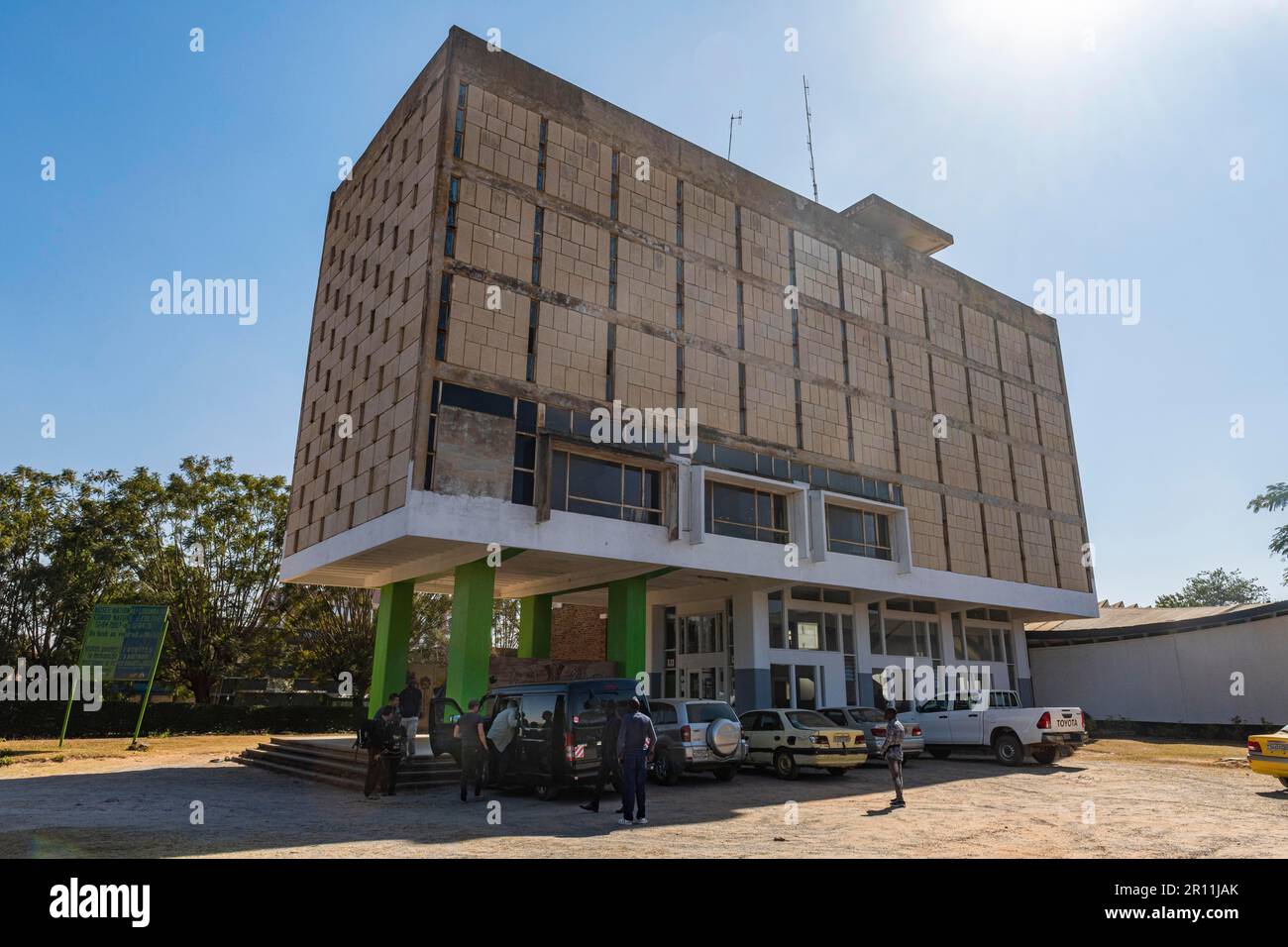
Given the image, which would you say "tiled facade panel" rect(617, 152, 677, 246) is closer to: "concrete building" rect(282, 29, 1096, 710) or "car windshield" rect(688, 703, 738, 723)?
"concrete building" rect(282, 29, 1096, 710)

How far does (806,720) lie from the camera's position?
18328 millimetres

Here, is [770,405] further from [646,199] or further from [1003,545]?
[1003,545]

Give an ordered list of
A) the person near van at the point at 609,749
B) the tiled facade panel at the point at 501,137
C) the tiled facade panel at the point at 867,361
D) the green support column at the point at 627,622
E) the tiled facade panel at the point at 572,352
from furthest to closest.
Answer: the tiled facade panel at the point at 867,361, the green support column at the point at 627,622, the tiled facade panel at the point at 501,137, the tiled facade panel at the point at 572,352, the person near van at the point at 609,749

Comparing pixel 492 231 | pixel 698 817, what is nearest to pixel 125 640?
pixel 492 231

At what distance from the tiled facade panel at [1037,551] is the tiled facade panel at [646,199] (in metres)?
21.7

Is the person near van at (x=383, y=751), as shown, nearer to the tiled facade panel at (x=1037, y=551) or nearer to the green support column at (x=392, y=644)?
the green support column at (x=392, y=644)

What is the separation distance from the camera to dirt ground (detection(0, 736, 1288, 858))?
9406mm

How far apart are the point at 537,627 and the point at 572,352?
426 inches

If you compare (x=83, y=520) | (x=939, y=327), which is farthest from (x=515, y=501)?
(x=83, y=520)

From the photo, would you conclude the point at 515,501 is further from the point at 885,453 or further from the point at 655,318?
the point at 885,453

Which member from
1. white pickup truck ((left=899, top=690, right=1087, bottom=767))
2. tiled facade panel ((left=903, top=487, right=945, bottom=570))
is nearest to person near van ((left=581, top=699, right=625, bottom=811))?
white pickup truck ((left=899, top=690, right=1087, bottom=767))

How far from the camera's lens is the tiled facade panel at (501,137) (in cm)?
2317

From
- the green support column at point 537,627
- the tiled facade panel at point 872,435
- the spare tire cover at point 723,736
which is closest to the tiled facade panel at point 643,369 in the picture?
the green support column at point 537,627

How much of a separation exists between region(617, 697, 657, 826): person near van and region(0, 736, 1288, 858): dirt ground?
359 mm
